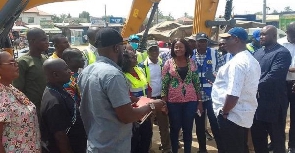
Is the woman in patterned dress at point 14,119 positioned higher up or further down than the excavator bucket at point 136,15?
further down

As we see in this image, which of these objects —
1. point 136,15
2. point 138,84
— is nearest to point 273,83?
point 138,84

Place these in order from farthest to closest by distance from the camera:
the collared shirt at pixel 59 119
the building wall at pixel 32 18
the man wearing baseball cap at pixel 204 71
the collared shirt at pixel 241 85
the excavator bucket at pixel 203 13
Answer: the building wall at pixel 32 18 → the excavator bucket at pixel 203 13 → the man wearing baseball cap at pixel 204 71 → the collared shirt at pixel 241 85 → the collared shirt at pixel 59 119

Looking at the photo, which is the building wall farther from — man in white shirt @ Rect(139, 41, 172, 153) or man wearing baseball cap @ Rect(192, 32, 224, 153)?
man wearing baseball cap @ Rect(192, 32, 224, 153)

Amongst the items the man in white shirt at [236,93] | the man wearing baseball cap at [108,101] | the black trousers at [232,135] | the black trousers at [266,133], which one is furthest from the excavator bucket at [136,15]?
the man wearing baseball cap at [108,101]

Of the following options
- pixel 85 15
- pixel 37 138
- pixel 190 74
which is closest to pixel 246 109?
pixel 190 74

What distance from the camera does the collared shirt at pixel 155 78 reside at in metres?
5.13

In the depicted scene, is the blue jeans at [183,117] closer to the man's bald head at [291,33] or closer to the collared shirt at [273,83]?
the collared shirt at [273,83]

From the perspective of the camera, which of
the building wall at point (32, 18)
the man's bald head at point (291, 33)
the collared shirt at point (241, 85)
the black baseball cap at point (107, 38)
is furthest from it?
the building wall at point (32, 18)

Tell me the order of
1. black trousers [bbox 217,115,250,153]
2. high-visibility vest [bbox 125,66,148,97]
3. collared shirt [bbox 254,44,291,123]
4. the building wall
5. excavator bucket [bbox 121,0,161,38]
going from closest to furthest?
black trousers [bbox 217,115,250,153] < collared shirt [bbox 254,44,291,123] < high-visibility vest [bbox 125,66,148,97] < excavator bucket [bbox 121,0,161,38] < the building wall

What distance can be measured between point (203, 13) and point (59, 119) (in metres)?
4.86

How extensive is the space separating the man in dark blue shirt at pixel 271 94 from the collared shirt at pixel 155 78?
4.71 feet

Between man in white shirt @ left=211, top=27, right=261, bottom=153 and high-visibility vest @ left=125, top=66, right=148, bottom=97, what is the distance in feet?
3.46

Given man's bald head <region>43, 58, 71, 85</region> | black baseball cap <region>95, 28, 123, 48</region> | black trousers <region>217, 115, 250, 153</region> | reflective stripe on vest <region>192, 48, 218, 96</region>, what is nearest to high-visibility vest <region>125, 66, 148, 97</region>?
reflective stripe on vest <region>192, 48, 218, 96</region>

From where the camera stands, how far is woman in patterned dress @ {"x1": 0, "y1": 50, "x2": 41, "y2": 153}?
96.7 inches
